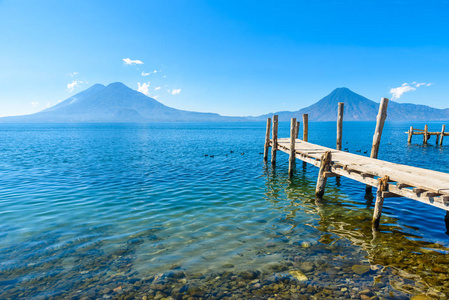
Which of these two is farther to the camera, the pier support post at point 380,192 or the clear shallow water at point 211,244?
the pier support post at point 380,192

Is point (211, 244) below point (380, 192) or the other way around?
below

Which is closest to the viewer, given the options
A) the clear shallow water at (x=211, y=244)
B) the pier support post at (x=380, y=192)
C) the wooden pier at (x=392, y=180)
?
the clear shallow water at (x=211, y=244)

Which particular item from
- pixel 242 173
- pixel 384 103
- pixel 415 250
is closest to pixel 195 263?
pixel 415 250

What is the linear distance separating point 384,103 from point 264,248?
29.7 feet

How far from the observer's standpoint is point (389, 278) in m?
6.09

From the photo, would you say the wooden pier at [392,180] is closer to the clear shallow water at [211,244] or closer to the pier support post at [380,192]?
the pier support post at [380,192]

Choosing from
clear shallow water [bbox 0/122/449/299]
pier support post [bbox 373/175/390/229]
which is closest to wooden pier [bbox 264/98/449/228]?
pier support post [bbox 373/175/390/229]

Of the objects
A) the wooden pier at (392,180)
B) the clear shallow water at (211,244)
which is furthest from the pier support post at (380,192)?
the clear shallow water at (211,244)

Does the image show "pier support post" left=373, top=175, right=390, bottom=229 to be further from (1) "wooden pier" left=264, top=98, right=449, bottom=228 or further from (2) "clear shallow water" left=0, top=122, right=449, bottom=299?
(2) "clear shallow water" left=0, top=122, right=449, bottom=299

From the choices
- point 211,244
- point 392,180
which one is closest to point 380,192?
point 392,180

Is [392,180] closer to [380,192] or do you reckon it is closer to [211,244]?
[380,192]

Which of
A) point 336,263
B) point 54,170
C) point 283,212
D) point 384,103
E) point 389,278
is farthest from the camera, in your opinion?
point 54,170

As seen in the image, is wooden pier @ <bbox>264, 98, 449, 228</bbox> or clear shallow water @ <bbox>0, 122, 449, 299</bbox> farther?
wooden pier @ <bbox>264, 98, 449, 228</bbox>

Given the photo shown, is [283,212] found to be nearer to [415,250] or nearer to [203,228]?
[203,228]
